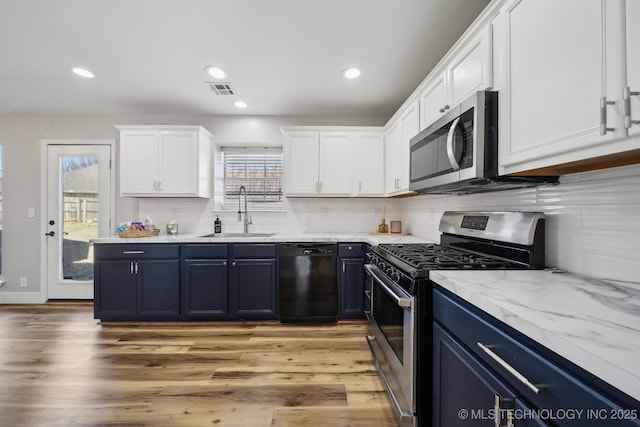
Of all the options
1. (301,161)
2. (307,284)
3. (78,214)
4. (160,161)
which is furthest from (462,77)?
(78,214)

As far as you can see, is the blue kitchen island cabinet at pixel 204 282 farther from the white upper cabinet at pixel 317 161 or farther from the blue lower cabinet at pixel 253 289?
the white upper cabinet at pixel 317 161

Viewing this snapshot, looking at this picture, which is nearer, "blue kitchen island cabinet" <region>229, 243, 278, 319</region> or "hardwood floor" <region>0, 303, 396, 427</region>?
"hardwood floor" <region>0, 303, 396, 427</region>

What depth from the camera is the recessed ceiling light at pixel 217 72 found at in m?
2.48

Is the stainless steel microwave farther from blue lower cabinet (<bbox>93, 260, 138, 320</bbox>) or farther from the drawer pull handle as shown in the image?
blue lower cabinet (<bbox>93, 260, 138, 320</bbox>)

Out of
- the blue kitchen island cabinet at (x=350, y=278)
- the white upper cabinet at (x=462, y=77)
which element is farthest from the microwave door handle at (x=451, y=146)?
the blue kitchen island cabinet at (x=350, y=278)

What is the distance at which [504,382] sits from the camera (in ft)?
2.69

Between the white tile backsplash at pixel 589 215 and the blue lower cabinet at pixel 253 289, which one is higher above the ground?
the white tile backsplash at pixel 589 215

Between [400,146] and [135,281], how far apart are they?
307cm

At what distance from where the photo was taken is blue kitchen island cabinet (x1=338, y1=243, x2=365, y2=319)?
115 inches

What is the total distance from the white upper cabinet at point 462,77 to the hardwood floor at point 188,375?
1.92m

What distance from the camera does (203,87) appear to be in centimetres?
284

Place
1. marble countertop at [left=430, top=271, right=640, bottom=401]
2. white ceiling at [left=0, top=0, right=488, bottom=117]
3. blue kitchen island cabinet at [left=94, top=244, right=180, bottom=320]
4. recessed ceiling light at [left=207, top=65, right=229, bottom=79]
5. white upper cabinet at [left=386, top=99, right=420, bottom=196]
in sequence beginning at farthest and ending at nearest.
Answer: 1. blue kitchen island cabinet at [left=94, top=244, right=180, bottom=320]
2. recessed ceiling light at [left=207, top=65, right=229, bottom=79]
3. white upper cabinet at [left=386, top=99, right=420, bottom=196]
4. white ceiling at [left=0, top=0, right=488, bottom=117]
5. marble countertop at [left=430, top=271, right=640, bottom=401]

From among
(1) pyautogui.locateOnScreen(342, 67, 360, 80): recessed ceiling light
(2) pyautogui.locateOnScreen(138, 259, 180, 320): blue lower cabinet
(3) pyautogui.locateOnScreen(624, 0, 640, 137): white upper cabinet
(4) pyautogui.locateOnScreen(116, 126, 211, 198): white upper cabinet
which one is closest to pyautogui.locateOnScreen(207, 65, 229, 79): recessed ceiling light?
(4) pyautogui.locateOnScreen(116, 126, 211, 198): white upper cabinet

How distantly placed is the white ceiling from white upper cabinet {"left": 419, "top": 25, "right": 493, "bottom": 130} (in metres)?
0.41
